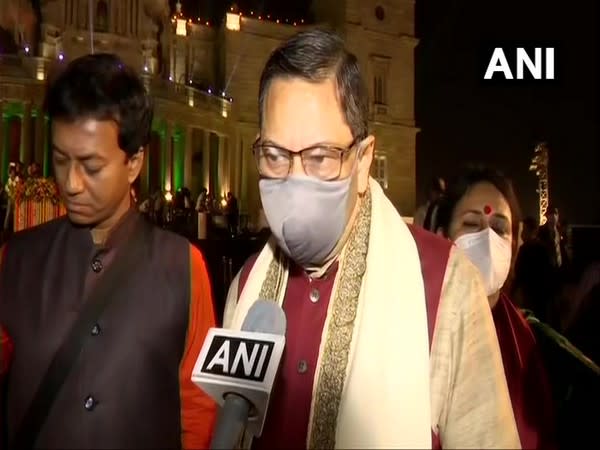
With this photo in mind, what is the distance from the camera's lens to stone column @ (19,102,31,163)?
A: 32.8 feet

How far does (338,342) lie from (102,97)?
78 centimetres

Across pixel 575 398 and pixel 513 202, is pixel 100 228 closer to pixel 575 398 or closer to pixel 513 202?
pixel 513 202

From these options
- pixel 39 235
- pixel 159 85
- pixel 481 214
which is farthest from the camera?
pixel 159 85

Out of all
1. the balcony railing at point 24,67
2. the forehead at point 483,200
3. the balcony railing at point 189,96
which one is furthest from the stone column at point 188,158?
the forehead at point 483,200

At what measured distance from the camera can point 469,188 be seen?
1904 mm

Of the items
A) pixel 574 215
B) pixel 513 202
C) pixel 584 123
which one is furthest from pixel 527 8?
pixel 513 202

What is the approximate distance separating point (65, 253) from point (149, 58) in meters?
13.0

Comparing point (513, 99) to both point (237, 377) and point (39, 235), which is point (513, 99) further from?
point (237, 377)

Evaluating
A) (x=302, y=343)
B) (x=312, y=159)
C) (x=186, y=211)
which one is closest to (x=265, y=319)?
(x=302, y=343)

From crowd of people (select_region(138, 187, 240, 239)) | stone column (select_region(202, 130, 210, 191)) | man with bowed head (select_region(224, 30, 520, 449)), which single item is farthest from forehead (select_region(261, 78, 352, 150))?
stone column (select_region(202, 130, 210, 191))

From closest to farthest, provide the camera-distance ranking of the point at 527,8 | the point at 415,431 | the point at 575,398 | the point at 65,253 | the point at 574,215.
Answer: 1. the point at 415,431
2. the point at 65,253
3. the point at 575,398
4. the point at 527,8
5. the point at 574,215

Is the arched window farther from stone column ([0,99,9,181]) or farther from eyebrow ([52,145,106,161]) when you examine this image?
eyebrow ([52,145,106,161])

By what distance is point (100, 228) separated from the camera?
145cm

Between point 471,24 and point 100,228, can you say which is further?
point 471,24
